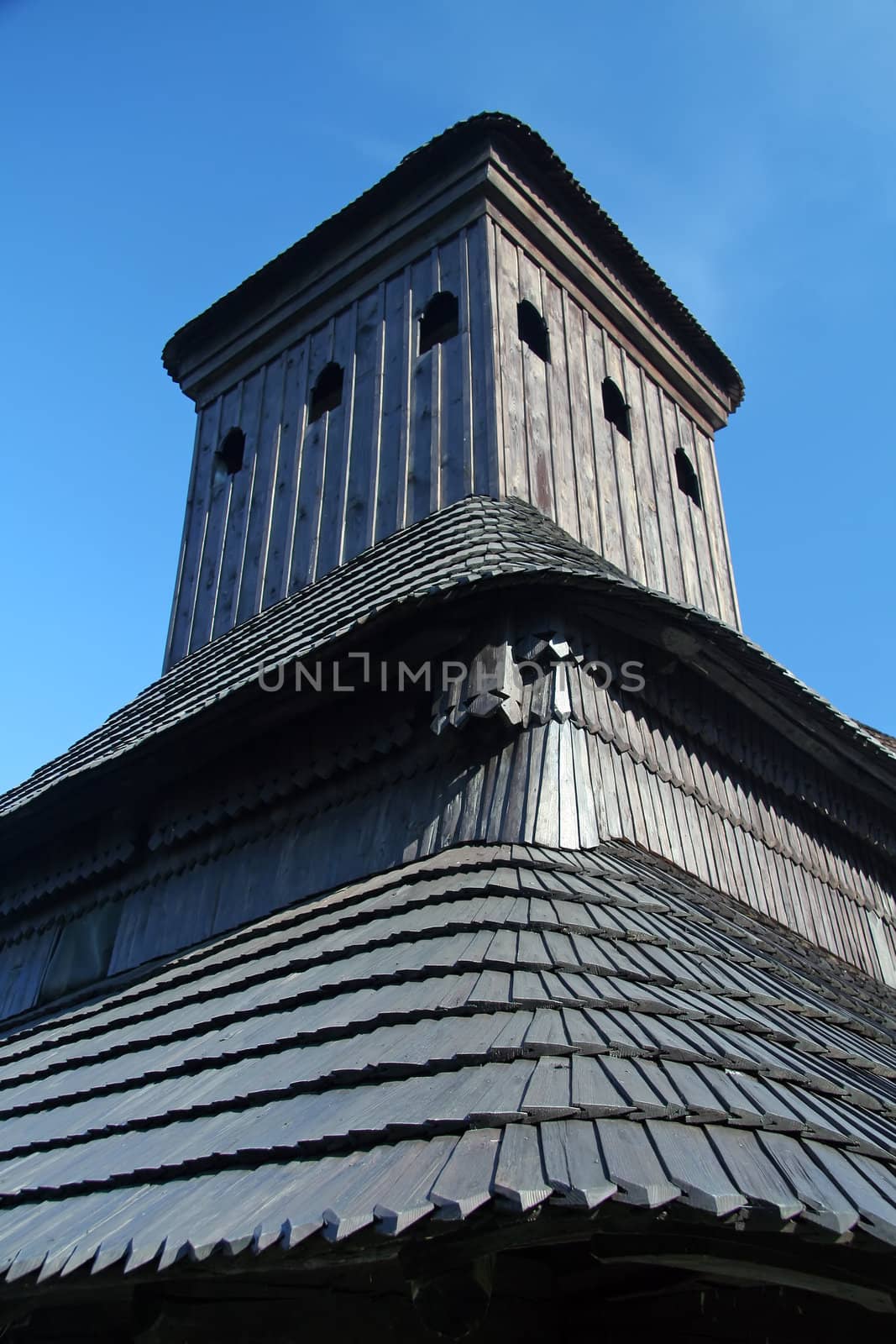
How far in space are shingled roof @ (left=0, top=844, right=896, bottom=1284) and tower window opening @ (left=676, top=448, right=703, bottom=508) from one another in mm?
5217

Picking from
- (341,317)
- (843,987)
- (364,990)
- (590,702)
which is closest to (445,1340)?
(364,990)

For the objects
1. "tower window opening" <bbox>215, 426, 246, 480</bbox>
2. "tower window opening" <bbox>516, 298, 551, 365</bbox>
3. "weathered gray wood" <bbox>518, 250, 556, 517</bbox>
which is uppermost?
"tower window opening" <bbox>215, 426, 246, 480</bbox>

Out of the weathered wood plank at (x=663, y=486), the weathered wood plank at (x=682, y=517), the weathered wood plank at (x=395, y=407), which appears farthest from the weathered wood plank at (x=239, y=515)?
the weathered wood plank at (x=682, y=517)

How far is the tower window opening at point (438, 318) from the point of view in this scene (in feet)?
26.1

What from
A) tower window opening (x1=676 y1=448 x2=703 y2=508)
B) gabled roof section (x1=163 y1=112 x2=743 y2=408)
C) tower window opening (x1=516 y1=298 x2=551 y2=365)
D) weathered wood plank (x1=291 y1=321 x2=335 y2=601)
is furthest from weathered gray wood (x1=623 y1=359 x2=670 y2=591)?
weathered wood plank (x1=291 y1=321 x2=335 y2=601)

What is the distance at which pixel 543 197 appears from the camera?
8430mm

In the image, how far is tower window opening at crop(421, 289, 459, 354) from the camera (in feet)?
26.1

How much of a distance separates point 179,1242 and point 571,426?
6204mm

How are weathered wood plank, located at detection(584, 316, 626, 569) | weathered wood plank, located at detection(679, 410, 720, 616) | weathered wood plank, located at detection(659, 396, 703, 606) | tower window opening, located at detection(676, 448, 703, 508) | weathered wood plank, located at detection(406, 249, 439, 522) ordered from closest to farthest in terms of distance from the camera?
weathered wood plank, located at detection(406, 249, 439, 522), weathered wood plank, located at detection(584, 316, 626, 569), weathered wood plank, located at detection(659, 396, 703, 606), weathered wood plank, located at detection(679, 410, 720, 616), tower window opening, located at detection(676, 448, 703, 508)

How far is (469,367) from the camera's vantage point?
7.38 meters

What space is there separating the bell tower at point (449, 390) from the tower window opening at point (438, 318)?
13 millimetres

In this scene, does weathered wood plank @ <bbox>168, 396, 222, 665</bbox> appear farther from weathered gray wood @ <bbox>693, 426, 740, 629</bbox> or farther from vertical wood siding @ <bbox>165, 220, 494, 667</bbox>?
weathered gray wood @ <bbox>693, 426, 740, 629</bbox>

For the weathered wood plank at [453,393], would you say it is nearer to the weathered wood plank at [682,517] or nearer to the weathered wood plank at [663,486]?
the weathered wood plank at [663,486]

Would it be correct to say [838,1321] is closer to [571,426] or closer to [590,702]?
[590,702]
